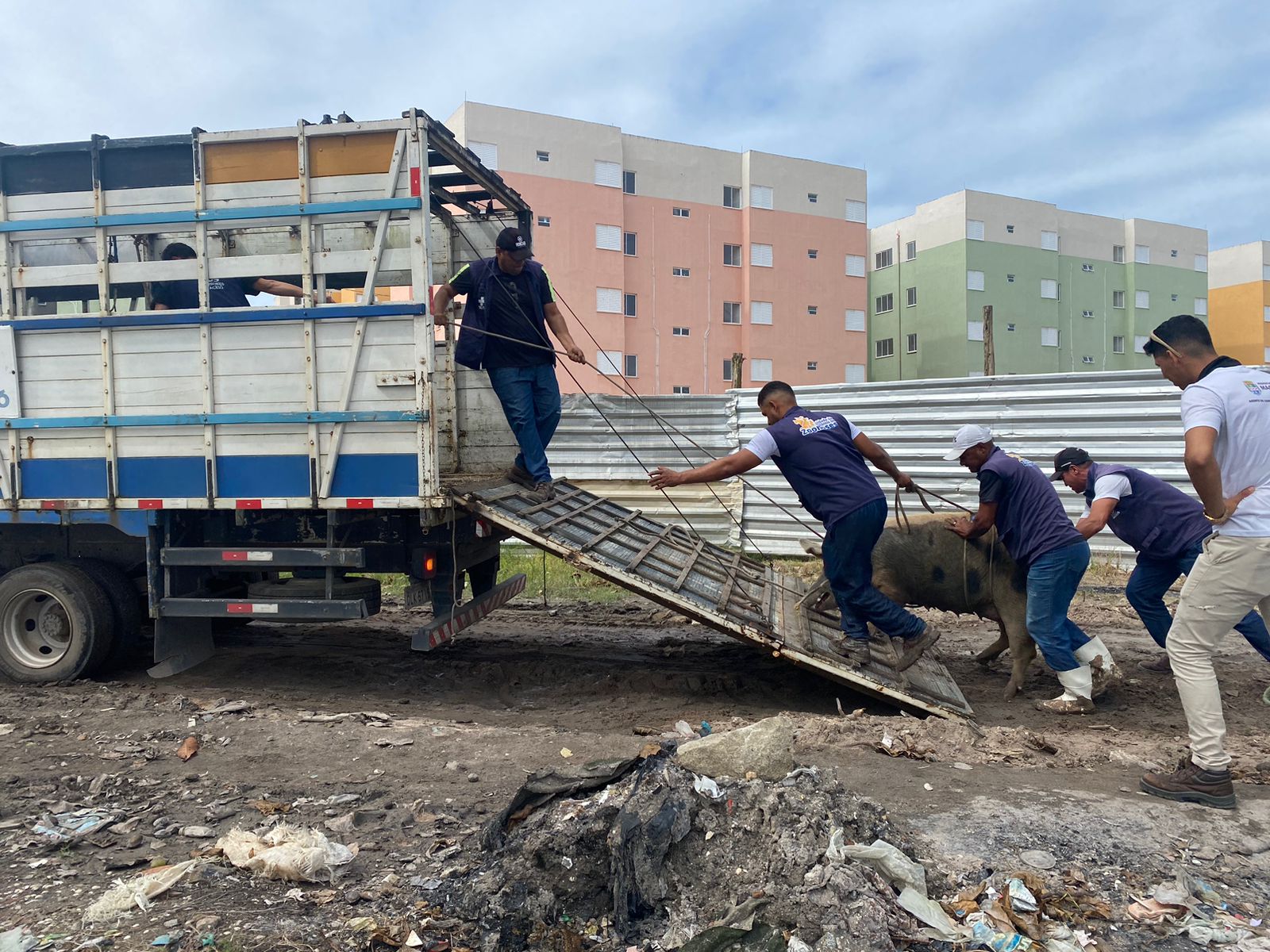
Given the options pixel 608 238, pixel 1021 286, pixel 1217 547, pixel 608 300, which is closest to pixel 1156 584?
pixel 1217 547

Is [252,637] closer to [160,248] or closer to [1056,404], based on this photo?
[160,248]

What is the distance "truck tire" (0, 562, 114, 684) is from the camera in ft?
19.0

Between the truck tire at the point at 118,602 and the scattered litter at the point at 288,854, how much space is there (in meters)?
3.16

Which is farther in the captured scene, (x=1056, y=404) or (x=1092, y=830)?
(x=1056, y=404)

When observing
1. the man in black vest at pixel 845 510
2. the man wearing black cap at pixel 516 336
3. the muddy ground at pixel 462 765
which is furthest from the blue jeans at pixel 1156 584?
the man wearing black cap at pixel 516 336

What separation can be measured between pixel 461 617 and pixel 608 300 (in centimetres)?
2402

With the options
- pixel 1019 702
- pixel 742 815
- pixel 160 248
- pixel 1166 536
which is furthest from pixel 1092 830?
pixel 160 248

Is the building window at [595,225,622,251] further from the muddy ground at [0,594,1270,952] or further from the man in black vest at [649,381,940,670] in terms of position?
the man in black vest at [649,381,940,670]

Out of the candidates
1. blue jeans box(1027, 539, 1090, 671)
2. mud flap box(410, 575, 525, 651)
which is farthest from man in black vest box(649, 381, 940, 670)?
mud flap box(410, 575, 525, 651)

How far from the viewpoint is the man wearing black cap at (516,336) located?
19.9ft

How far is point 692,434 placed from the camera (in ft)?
37.6

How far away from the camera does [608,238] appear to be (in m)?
29.0

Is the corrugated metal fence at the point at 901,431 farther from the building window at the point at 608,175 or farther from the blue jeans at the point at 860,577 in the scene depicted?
the building window at the point at 608,175

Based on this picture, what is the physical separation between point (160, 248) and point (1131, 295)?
4427 centimetres
